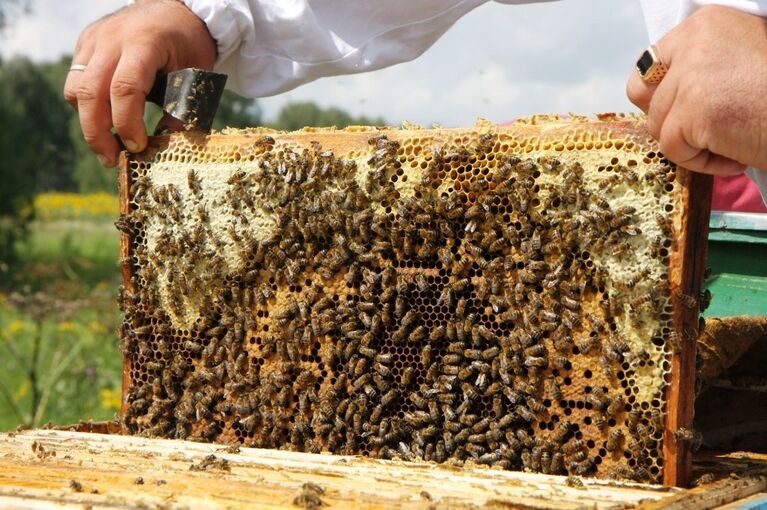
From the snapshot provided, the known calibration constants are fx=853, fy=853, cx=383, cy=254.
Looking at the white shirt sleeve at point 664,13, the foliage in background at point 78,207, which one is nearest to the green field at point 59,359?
the white shirt sleeve at point 664,13

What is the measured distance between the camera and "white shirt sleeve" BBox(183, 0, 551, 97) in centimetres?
448

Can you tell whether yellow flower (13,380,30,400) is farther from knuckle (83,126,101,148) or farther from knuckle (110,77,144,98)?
knuckle (110,77,144,98)

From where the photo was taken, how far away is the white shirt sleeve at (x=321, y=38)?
4.48 m

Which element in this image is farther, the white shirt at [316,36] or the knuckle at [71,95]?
the white shirt at [316,36]

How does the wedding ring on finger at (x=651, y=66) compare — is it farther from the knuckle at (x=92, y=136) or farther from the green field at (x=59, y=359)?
the green field at (x=59, y=359)

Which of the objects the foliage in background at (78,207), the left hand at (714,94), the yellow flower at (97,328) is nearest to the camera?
the left hand at (714,94)

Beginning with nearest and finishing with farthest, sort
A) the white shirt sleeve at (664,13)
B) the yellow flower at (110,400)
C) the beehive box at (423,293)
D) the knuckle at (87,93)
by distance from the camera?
1. the beehive box at (423,293)
2. the white shirt sleeve at (664,13)
3. the knuckle at (87,93)
4. the yellow flower at (110,400)

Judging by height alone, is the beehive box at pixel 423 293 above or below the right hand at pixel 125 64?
below

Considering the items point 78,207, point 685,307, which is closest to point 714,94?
point 685,307

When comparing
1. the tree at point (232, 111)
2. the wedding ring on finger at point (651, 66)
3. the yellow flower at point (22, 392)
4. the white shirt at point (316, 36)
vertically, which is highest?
the tree at point (232, 111)

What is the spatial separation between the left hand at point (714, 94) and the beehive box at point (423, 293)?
0.14m

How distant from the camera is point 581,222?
2893mm

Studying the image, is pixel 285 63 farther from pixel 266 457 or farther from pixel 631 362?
pixel 631 362

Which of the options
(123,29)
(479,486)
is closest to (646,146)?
(479,486)
